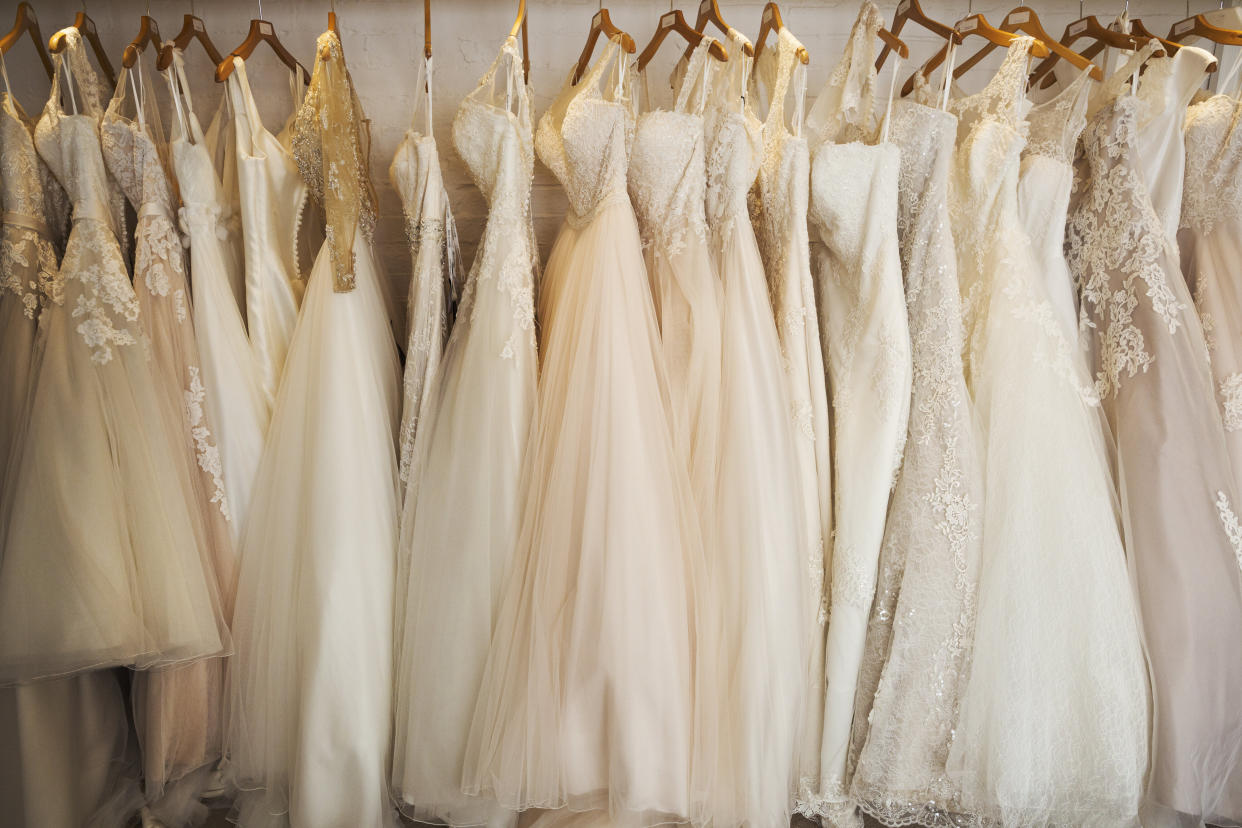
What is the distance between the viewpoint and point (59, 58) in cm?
122

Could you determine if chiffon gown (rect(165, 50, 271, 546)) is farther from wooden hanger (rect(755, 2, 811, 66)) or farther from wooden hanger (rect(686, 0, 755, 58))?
wooden hanger (rect(755, 2, 811, 66))

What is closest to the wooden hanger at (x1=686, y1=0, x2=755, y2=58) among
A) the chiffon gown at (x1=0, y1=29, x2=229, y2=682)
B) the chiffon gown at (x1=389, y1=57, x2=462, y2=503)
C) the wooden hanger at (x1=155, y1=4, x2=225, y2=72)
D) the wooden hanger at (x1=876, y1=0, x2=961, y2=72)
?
the wooden hanger at (x1=876, y1=0, x2=961, y2=72)


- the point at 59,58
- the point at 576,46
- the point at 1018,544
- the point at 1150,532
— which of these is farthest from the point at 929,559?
the point at 59,58

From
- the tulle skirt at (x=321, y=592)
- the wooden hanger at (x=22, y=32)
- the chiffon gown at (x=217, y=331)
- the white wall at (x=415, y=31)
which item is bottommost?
the tulle skirt at (x=321, y=592)

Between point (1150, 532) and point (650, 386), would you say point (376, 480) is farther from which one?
point (1150, 532)

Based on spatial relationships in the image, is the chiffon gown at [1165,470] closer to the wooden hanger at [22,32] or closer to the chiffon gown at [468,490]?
the chiffon gown at [468,490]

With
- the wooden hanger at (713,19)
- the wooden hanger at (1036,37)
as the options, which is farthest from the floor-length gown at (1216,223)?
the wooden hanger at (713,19)

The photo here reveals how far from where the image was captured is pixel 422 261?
124cm

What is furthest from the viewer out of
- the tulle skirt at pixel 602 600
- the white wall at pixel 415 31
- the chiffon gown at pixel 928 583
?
the white wall at pixel 415 31

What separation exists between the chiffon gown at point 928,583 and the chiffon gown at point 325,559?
0.79 m

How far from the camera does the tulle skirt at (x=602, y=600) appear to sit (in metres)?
1.00

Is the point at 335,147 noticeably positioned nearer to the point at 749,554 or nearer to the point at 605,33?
the point at 605,33

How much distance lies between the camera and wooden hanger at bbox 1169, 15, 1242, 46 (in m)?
1.23

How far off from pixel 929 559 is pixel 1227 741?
495 mm
